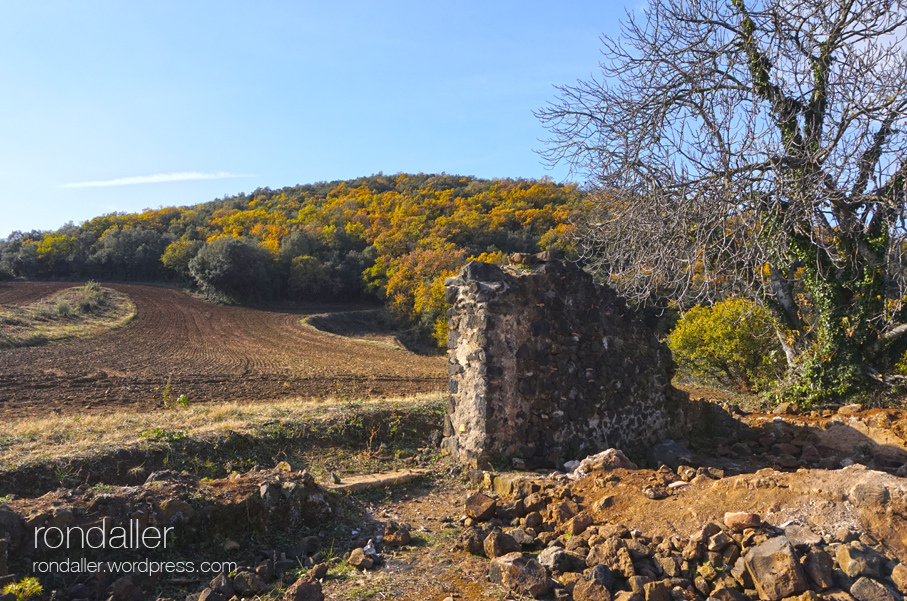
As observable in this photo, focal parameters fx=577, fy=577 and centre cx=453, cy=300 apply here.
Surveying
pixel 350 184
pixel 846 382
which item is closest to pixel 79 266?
pixel 350 184

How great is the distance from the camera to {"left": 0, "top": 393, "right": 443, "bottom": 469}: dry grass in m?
6.52

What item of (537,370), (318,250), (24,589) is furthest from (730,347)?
(318,250)

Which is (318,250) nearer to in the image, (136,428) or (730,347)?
(730,347)

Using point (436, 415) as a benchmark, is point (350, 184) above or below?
above

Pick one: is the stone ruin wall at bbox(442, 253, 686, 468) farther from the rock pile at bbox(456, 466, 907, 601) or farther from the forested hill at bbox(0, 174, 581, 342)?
the forested hill at bbox(0, 174, 581, 342)

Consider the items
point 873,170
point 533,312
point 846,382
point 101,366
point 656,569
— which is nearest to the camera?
point 656,569

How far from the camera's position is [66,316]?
26.7m

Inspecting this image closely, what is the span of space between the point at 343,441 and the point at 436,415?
161 centimetres

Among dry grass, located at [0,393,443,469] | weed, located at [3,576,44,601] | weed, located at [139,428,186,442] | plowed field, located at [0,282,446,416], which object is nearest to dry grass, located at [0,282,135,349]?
plowed field, located at [0,282,446,416]

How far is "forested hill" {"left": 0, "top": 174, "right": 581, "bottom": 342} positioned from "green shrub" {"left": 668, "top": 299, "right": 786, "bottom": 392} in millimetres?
16425

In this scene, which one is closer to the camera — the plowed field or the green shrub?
the green shrub

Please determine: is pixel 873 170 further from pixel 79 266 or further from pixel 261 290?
pixel 79 266

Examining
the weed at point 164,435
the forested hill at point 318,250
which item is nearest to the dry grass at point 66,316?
the forested hill at point 318,250

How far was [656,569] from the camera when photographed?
3.85 metres
